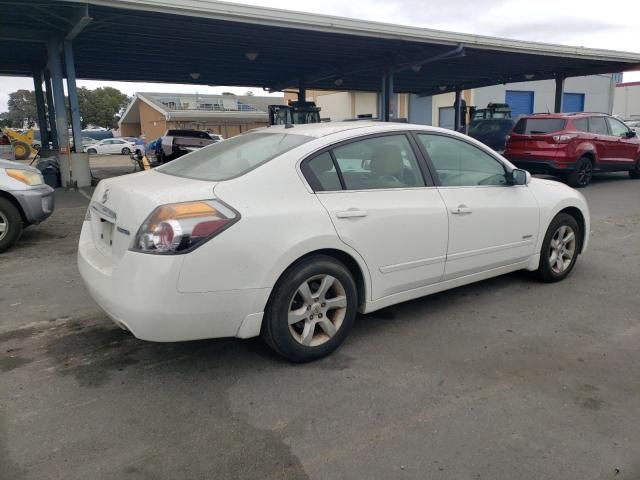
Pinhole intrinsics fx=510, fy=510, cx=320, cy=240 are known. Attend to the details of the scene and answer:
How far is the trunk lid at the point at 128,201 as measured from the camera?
291 cm

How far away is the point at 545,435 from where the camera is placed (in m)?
2.57

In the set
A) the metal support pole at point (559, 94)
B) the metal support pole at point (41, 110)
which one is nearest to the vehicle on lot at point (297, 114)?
the metal support pole at point (41, 110)

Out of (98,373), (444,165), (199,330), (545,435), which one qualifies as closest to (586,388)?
(545,435)

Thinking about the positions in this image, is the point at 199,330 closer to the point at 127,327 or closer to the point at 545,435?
the point at 127,327

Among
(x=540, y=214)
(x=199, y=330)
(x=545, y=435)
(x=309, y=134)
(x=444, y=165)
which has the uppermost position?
(x=309, y=134)

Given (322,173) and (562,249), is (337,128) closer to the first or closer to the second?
(322,173)

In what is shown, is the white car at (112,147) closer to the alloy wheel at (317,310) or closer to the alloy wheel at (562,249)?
the alloy wheel at (562,249)

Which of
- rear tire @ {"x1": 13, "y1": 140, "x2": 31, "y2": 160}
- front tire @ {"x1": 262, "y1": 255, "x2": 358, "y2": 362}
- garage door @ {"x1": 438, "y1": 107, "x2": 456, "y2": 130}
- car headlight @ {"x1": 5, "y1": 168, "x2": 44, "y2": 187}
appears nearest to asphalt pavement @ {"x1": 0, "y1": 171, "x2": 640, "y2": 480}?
front tire @ {"x1": 262, "y1": 255, "x2": 358, "y2": 362}

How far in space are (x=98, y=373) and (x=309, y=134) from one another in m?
2.09

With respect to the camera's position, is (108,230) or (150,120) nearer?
(108,230)

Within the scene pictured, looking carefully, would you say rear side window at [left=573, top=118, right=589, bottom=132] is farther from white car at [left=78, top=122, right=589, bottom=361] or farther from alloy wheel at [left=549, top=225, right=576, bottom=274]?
white car at [left=78, top=122, right=589, bottom=361]

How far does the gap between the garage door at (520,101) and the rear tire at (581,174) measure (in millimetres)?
27158

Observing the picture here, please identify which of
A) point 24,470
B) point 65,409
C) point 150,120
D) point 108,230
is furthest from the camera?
point 150,120

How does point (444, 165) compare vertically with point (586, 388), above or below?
above
